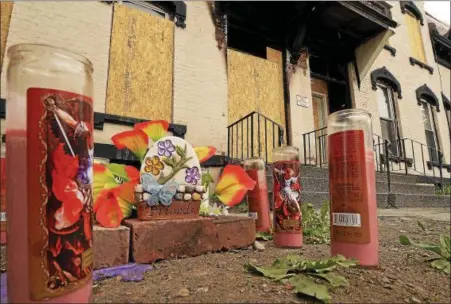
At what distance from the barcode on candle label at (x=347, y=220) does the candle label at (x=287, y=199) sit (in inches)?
20.9

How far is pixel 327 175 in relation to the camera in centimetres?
597

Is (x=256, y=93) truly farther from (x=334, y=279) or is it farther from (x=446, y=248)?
(x=334, y=279)

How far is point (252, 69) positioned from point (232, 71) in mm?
515

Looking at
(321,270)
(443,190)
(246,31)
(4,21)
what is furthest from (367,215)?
(443,190)

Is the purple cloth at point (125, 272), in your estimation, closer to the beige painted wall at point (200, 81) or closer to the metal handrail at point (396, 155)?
the beige painted wall at point (200, 81)

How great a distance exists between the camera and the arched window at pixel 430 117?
10.2m

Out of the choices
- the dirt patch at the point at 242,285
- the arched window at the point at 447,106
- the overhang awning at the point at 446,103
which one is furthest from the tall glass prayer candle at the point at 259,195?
the overhang awning at the point at 446,103

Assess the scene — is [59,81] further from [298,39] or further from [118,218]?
[298,39]

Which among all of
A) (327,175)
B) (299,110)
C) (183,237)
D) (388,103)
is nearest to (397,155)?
(388,103)

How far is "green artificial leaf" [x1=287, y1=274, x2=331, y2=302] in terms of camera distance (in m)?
1.01

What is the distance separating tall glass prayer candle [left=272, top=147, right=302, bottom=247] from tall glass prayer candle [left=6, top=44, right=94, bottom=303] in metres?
1.33

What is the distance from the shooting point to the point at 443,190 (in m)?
8.26

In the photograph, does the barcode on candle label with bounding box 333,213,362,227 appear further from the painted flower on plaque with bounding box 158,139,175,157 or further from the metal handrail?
the metal handrail

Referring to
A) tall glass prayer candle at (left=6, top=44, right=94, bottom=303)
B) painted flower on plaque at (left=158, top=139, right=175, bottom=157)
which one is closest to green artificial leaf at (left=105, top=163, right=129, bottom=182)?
painted flower on plaque at (left=158, top=139, right=175, bottom=157)
